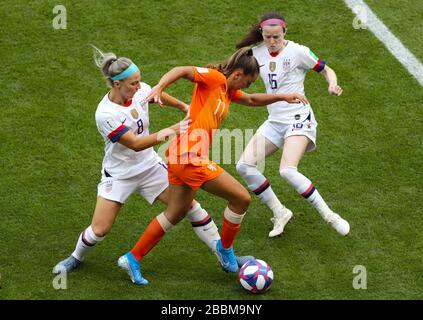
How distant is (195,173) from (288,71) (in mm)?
1898

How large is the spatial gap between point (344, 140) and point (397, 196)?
1.18 metres

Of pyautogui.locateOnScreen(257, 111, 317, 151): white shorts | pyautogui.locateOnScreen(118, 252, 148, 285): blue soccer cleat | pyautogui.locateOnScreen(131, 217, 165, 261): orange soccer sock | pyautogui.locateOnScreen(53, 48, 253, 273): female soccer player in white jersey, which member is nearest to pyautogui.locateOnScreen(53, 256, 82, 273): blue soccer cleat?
pyautogui.locateOnScreen(53, 48, 253, 273): female soccer player in white jersey

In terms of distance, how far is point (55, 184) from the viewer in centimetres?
1079

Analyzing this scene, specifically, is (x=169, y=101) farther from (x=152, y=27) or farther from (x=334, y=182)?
(x=152, y=27)

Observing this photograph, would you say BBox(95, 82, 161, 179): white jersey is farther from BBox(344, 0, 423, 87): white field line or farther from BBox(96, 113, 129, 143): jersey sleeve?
BBox(344, 0, 423, 87): white field line

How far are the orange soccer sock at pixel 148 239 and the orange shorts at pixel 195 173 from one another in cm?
53

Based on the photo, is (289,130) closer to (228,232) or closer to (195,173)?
(228,232)

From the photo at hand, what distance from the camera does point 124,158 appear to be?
9320 millimetres

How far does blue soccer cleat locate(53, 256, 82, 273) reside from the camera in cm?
940

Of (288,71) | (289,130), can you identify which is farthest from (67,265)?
(288,71)

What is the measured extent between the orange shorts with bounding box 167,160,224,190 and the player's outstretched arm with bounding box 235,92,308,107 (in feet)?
2.63

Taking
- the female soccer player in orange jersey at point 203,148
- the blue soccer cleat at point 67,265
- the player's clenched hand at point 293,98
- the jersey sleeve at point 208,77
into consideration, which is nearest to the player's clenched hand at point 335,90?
the player's clenched hand at point 293,98

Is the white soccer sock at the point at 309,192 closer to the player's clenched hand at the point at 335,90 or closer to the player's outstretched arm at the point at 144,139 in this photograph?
the player's clenched hand at the point at 335,90

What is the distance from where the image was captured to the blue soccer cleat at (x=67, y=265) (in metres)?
9.40
